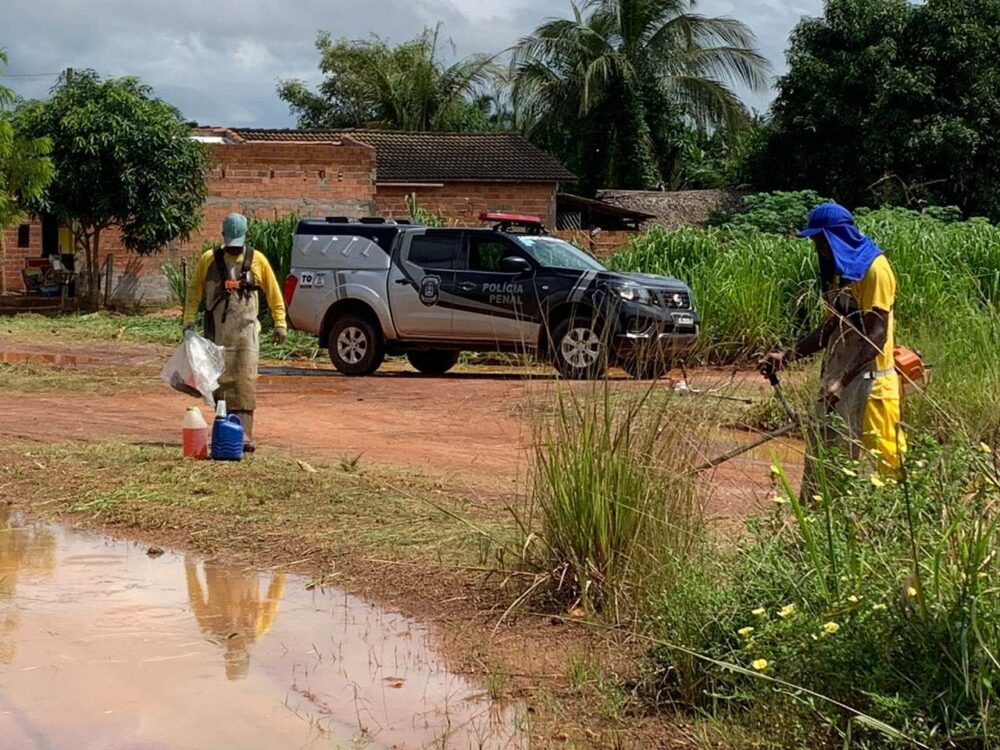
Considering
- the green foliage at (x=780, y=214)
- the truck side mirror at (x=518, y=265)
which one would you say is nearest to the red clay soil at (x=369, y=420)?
the truck side mirror at (x=518, y=265)

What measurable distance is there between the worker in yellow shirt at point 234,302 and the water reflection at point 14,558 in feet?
6.67

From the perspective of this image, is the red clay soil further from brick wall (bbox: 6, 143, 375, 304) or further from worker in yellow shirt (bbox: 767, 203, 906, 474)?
brick wall (bbox: 6, 143, 375, 304)

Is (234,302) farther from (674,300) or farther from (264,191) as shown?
(264,191)

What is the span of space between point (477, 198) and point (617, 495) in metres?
28.0

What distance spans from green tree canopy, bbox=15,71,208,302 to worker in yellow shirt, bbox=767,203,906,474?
22.6 m

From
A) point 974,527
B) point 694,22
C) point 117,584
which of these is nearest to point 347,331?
point 117,584

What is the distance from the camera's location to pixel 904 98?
30766 mm

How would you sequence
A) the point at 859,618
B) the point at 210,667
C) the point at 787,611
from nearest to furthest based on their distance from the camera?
the point at 859,618 < the point at 787,611 < the point at 210,667

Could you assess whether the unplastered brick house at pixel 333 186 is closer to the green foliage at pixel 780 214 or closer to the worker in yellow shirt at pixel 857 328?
the green foliage at pixel 780 214

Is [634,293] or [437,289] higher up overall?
[634,293]

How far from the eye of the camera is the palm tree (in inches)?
1433

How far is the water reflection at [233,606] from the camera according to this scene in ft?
19.7

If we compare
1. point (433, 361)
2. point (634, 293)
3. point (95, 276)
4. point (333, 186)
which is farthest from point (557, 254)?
point (95, 276)

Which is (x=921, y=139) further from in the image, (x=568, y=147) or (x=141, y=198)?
(x=141, y=198)
